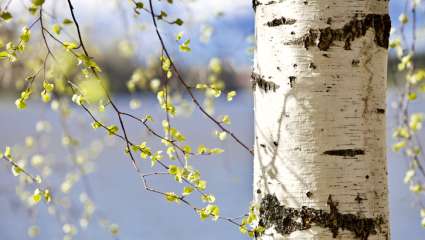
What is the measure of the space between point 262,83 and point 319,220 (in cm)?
23

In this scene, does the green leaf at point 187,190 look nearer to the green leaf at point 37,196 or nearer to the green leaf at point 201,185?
the green leaf at point 201,185

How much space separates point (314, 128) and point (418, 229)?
456cm

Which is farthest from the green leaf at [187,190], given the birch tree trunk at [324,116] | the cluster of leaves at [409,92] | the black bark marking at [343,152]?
the cluster of leaves at [409,92]

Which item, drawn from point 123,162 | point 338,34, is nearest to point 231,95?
point 338,34

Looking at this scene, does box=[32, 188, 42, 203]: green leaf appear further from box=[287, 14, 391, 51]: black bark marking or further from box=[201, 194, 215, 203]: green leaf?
box=[287, 14, 391, 51]: black bark marking

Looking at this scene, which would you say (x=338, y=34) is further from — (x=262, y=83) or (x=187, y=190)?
(x=187, y=190)

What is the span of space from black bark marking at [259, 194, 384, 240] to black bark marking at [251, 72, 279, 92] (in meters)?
0.17

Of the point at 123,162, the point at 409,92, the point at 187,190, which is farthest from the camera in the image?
the point at 123,162

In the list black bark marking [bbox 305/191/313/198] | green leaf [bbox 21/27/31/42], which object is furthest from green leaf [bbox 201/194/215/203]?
green leaf [bbox 21/27/31/42]

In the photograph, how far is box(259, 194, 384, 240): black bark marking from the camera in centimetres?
88

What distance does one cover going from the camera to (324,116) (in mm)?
856

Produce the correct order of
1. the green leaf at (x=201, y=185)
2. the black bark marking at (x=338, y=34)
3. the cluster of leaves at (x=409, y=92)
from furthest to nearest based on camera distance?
the cluster of leaves at (x=409, y=92) → the green leaf at (x=201, y=185) → the black bark marking at (x=338, y=34)

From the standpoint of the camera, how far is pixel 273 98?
2.94 ft

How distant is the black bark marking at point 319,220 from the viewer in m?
0.88
